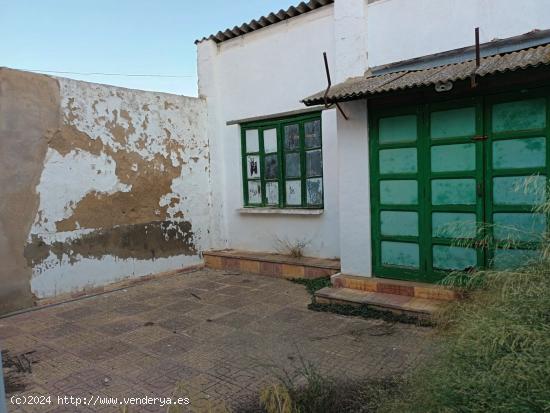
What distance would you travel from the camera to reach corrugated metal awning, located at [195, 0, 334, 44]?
21.0 ft

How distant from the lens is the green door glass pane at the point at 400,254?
5.14m

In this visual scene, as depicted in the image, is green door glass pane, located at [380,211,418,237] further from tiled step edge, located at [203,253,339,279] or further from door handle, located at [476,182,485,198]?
tiled step edge, located at [203,253,339,279]

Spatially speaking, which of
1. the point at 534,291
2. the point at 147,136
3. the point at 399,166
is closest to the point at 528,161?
the point at 399,166

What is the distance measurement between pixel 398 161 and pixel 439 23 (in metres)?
1.68

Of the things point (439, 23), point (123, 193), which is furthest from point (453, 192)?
point (123, 193)

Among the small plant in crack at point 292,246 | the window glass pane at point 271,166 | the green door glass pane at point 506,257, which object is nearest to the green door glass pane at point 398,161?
the green door glass pane at point 506,257

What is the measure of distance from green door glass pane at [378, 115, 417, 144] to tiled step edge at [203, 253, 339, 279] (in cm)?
206

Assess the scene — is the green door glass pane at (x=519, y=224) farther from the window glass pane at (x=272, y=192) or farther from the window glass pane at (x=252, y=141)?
Answer: the window glass pane at (x=252, y=141)

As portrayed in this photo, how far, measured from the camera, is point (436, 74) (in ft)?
14.5

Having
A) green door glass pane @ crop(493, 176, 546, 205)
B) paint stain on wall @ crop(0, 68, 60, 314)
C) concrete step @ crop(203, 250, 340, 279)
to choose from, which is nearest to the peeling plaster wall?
paint stain on wall @ crop(0, 68, 60, 314)

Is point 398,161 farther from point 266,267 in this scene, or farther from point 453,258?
point 266,267

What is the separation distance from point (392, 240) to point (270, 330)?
1.94 meters

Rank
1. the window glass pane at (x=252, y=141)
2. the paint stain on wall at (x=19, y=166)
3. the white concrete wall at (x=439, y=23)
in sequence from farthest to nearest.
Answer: the window glass pane at (x=252, y=141) → the paint stain on wall at (x=19, y=166) → the white concrete wall at (x=439, y=23)

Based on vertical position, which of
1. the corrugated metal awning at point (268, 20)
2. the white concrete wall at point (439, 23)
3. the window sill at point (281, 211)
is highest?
the corrugated metal awning at point (268, 20)
